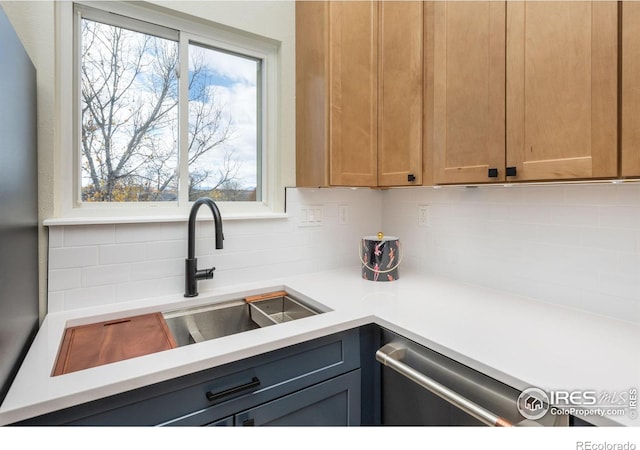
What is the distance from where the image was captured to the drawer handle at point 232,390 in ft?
2.95

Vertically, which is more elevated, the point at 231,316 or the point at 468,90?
the point at 468,90

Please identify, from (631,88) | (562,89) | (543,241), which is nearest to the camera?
(631,88)

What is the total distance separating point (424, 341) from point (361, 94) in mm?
1154

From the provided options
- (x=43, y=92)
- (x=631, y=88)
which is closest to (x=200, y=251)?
(x=43, y=92)

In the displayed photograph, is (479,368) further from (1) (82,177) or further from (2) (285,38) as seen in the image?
(2) (285,38)

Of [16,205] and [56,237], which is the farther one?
[56,237]

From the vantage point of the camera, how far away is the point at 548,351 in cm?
90

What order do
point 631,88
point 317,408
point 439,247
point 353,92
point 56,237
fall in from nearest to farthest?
point 631,88 → point 317,408 → point 56,237 → point 353,92 → point 439,247

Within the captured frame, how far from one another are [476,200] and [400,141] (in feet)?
1.51

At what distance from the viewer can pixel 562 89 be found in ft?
3.16

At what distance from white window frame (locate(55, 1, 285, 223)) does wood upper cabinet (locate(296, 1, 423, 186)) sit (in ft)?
0.62

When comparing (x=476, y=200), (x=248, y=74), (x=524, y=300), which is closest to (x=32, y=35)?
(x=248, y=74)

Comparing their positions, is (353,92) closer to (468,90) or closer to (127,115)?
(468,90)

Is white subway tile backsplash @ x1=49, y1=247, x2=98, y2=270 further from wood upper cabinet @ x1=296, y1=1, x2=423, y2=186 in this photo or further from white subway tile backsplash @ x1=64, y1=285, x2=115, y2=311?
wood upper cabinet @ x1=296, y1=1, x2=423, y2=186
